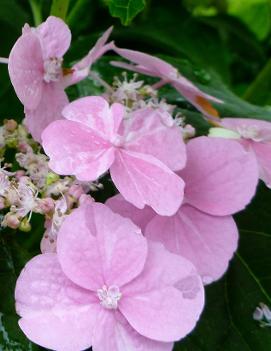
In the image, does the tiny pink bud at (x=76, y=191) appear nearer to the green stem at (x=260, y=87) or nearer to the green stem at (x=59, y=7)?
the green stem at (x=59, y=7)

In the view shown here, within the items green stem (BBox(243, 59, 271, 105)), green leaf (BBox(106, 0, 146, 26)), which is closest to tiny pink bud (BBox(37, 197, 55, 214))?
green leaf (BBox(106, 0, 146, 26))

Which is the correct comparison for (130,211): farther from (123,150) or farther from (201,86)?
(201,86)

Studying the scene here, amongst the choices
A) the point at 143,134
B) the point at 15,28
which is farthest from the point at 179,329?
the point at 15,28

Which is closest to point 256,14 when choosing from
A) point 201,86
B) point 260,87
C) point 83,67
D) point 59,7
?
point 260,87

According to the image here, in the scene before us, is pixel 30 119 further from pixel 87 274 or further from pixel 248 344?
pixel 248 344

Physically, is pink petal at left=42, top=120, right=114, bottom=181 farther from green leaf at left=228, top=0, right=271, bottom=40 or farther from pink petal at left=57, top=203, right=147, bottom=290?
green leaf at left=228, top=0, right=271, bottom=40

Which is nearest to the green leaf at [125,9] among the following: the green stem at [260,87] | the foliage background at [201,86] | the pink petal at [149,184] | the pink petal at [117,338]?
the foliage background at [201,86]
